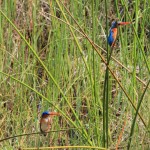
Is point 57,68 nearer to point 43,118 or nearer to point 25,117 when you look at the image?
point 25,117

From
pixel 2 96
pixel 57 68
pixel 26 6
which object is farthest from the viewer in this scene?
pixel 26 6

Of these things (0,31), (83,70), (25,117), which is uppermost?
(0,31)

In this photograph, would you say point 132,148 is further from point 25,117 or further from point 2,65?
point 2,65

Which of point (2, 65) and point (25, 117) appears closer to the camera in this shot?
point (25, 117)

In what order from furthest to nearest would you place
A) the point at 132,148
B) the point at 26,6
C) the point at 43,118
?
1. the point at 26,6
2. the point at 132,148
3. the point at 43,118

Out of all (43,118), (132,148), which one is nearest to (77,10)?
(132,148)

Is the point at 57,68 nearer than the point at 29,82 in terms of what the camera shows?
Yes

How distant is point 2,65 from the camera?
10.1 ft

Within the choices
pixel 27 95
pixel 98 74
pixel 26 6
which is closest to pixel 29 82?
pixel 27 95

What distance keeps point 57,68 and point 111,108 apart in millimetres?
387

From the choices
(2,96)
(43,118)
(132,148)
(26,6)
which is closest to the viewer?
(43,118)

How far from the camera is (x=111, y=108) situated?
108 inches

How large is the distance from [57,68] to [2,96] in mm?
452

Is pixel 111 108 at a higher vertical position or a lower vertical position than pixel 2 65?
lower
